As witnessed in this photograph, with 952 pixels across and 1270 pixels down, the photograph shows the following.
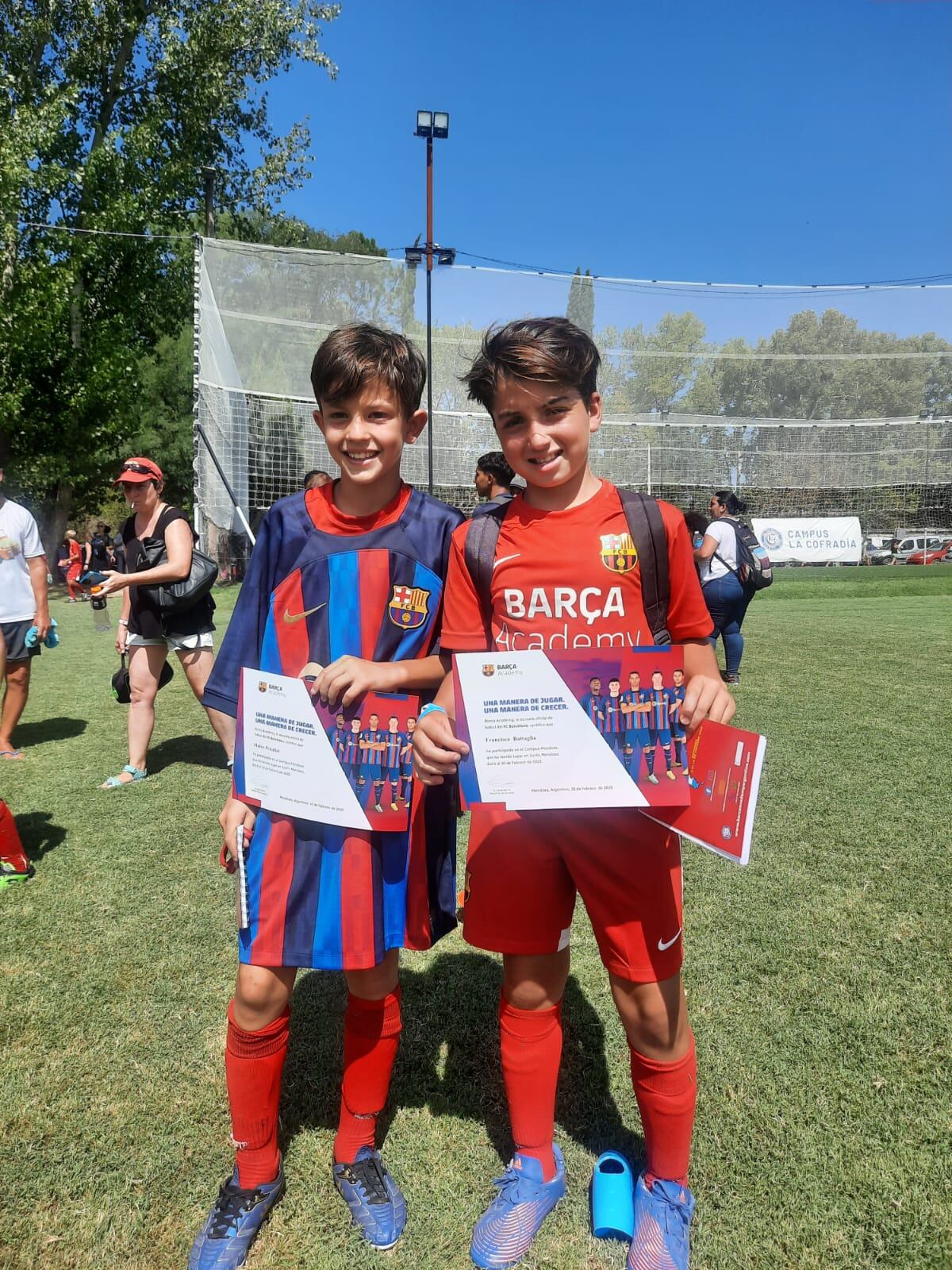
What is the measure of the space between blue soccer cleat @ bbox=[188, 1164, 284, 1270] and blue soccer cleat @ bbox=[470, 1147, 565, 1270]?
1.60 ft

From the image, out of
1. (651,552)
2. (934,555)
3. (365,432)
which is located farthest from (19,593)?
(934,555)

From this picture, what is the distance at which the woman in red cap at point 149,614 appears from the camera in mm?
4785

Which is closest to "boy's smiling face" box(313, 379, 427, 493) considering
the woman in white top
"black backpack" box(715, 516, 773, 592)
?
the woman in white top

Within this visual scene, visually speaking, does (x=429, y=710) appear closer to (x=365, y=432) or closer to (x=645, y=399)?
(x=365, y=432)

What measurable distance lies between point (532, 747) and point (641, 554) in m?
0.46

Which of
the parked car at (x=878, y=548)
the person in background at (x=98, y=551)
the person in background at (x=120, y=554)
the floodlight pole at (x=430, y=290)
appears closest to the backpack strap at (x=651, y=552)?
the person in background at (x=120, y=554)

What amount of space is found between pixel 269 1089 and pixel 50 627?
484 centimetres

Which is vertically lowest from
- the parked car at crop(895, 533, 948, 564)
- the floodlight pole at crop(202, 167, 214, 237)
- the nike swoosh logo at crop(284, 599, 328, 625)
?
the parked car at crop(895, 533, 948, 564)

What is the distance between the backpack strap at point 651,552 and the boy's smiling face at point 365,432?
1.78ft

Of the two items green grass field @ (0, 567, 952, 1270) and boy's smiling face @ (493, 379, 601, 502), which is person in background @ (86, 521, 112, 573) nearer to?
green grass field @ (0, 567, 952, 1270)

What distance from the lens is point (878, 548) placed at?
2608 centimetres

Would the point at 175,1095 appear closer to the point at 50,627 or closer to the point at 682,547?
the point at 682,547

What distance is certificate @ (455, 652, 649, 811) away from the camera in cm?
A: 146

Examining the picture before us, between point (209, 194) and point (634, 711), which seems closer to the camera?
point (634, 711)
